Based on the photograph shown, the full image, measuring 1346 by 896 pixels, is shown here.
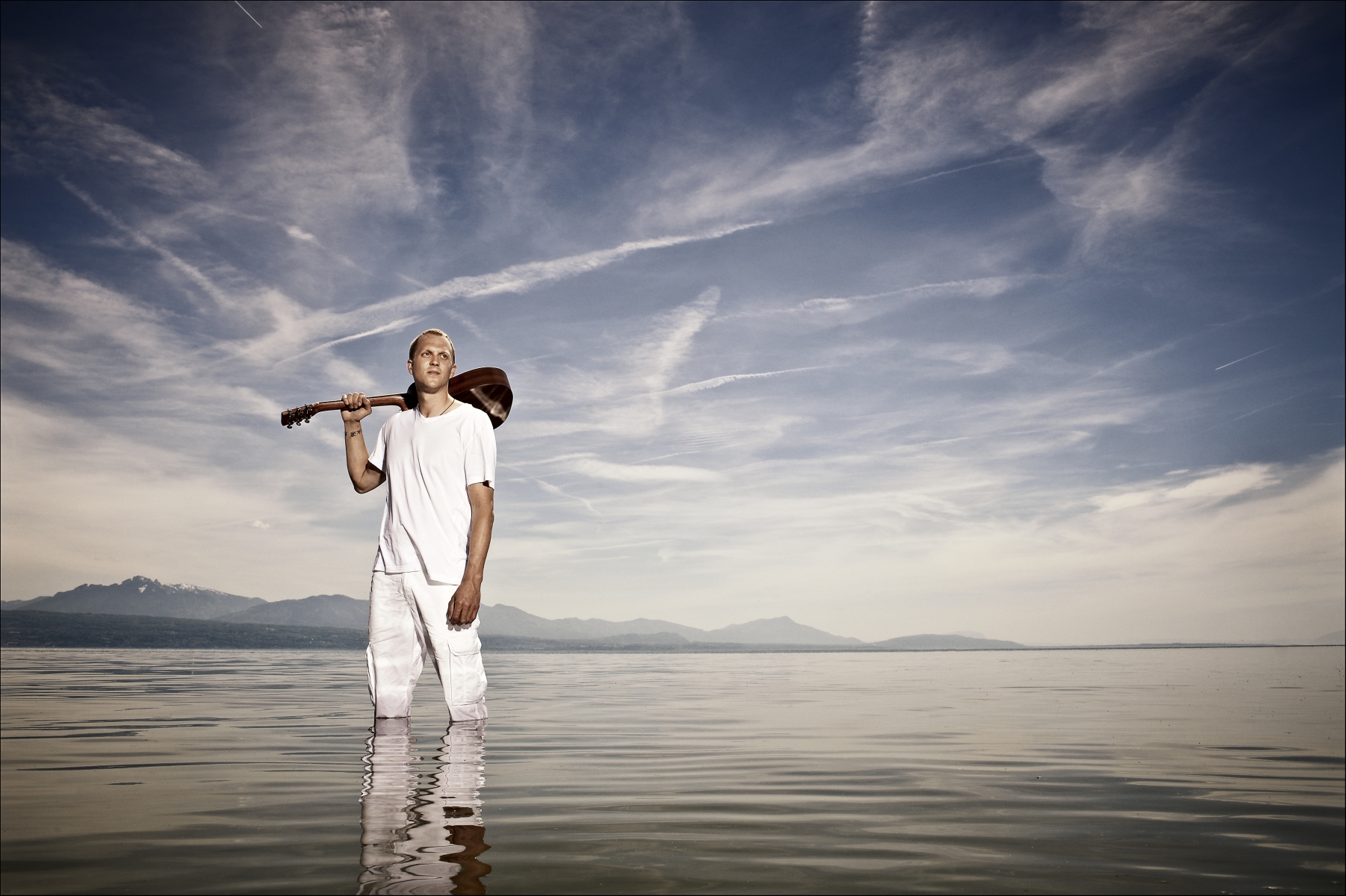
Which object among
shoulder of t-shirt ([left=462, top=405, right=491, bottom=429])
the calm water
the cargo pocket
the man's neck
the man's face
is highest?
the man's face

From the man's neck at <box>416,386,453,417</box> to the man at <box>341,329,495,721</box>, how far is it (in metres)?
0.02

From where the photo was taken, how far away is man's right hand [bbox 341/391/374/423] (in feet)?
21.1

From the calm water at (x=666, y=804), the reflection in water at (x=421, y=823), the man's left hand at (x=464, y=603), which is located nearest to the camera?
the reflection in water at (x=421, y=823)

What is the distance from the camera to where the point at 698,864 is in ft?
9.03

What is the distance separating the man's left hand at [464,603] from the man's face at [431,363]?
5.44ft

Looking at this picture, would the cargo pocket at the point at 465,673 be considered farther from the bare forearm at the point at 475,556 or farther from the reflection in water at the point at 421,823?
the reflection in water at the point at 421,823

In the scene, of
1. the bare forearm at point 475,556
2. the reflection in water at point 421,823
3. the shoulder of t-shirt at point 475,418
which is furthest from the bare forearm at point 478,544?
the reflection in water at point 421,823

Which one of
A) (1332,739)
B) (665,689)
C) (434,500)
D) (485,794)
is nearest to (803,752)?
(485,794)

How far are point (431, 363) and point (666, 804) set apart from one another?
4.18 metres

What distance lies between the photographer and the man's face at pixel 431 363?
6660mm

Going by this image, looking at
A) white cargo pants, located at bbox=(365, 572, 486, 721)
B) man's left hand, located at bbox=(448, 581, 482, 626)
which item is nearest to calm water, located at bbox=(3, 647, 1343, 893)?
white cargo pants, located at bbox=(365, 572, 486, 721)

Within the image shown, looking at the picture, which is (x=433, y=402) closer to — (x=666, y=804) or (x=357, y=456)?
(x=357, y=456)

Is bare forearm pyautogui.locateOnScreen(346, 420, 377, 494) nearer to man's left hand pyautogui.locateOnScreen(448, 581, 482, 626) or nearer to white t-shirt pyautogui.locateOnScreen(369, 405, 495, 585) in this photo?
white t-shirt pyautogui.locateOnScreen(369, 405, 495, 585)

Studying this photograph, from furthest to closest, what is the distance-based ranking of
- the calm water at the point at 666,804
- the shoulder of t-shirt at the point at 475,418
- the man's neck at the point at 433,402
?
the man's neck at the point at 433,402 < the shoulder of t-shirt at the point at 475,418 < the calm water at the point at 666,804
